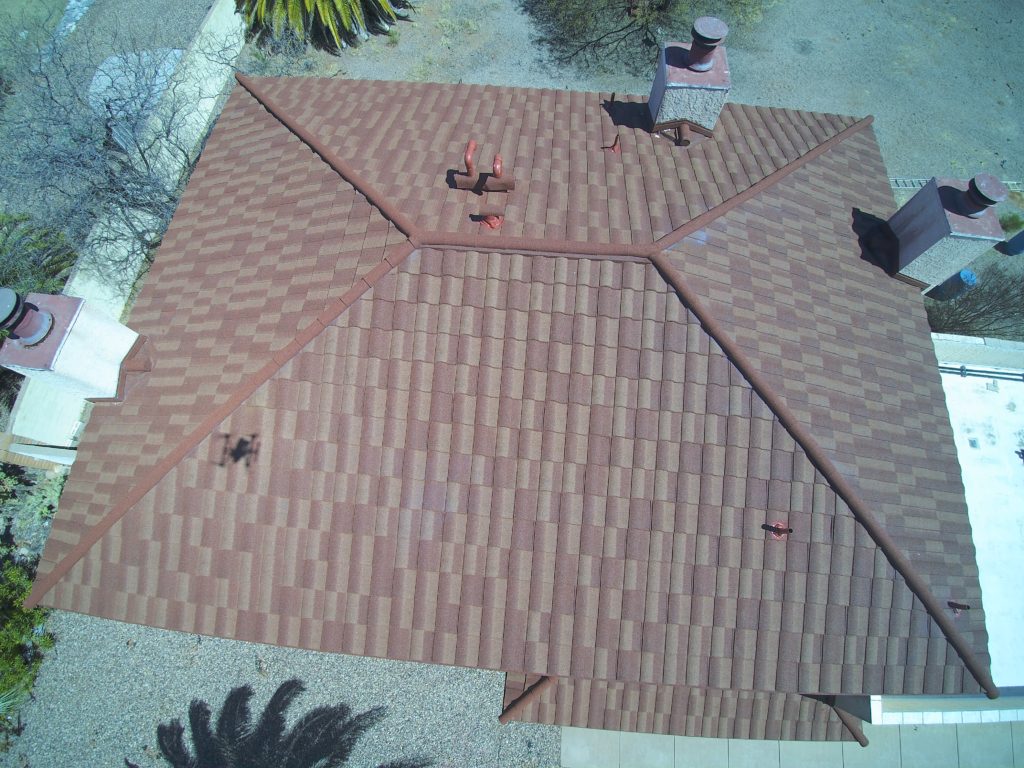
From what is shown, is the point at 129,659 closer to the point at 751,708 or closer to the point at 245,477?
the point at 245,477

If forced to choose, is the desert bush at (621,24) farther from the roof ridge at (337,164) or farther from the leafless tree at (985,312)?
the leafless tree at (985,312)

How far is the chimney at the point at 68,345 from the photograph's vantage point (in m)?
6.51

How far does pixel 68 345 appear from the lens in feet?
22.9

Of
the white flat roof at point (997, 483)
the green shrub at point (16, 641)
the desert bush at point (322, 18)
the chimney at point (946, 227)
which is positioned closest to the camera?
the chimney at point (946, 227)

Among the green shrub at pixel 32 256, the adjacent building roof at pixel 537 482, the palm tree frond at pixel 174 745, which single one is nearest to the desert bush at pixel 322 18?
the green shrub at pixel 32 256

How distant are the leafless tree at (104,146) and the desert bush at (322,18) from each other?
5.96 ft

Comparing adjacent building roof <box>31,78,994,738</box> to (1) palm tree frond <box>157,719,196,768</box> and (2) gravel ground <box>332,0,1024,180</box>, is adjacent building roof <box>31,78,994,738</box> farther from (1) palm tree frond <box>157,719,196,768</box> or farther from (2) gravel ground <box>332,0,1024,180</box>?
(2) gravel ground <box>332,0,1024,180</box>

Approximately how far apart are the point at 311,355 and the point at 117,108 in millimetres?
13270

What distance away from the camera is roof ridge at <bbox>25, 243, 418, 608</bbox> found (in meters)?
7.31

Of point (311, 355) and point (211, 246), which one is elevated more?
point (211, 246)

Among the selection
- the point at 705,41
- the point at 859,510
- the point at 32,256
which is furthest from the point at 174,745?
the point at 705,41

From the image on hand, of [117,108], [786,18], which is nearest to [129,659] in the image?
[117,108]

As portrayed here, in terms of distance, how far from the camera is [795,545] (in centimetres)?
711

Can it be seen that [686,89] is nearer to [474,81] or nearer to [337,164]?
[337,164]
